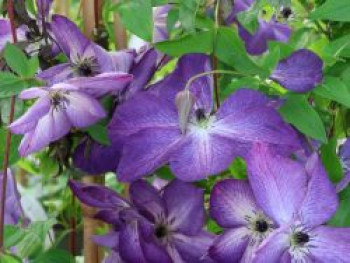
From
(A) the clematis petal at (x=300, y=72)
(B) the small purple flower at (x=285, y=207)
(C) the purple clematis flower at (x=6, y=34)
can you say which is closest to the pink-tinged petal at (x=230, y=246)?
(B) the small purple flower at (x=285, y=207)

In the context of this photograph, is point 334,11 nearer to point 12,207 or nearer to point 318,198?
point 318,198

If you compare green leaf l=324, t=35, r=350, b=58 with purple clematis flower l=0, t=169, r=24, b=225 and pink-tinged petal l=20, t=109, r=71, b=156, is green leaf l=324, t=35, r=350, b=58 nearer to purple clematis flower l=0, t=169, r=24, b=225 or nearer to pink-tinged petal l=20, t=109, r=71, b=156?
pink-tinged petal l=20, t=109, r=71, b=156

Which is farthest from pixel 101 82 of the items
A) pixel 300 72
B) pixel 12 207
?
pixel 12 207

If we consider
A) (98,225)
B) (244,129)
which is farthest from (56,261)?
(244,129)

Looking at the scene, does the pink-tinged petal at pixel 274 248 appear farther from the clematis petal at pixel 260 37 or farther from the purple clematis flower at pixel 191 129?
the clematis petal at pixel 260 37

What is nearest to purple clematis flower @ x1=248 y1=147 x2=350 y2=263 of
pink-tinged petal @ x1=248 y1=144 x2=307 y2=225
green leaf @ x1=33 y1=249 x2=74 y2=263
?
pink-tinged petal @ x1=248 y1=144 x2=307 y2=225

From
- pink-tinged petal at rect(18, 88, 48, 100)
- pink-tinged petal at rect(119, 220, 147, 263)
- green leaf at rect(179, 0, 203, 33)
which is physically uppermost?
green leaf at rect(179, 0, 203, 33)
